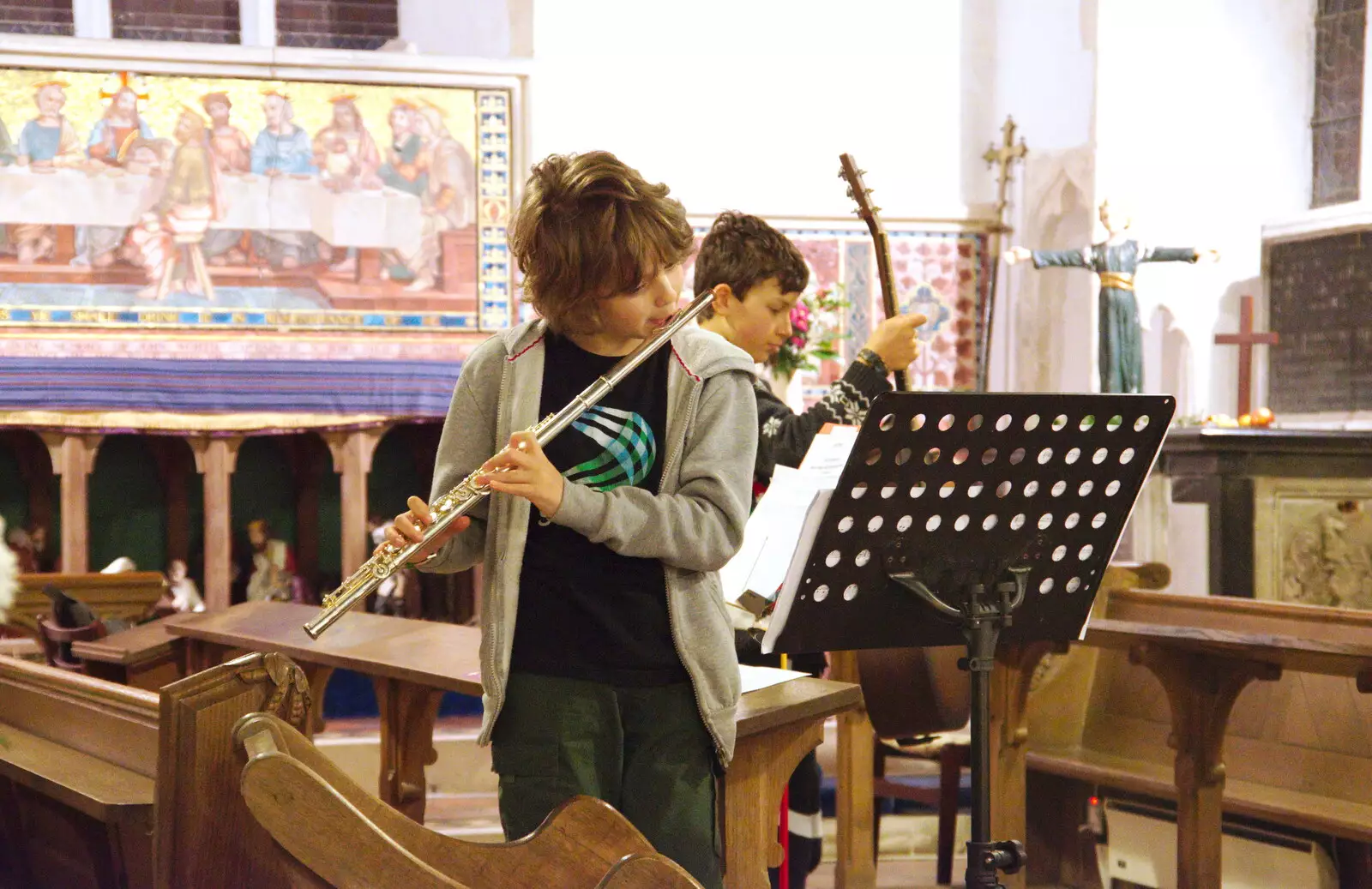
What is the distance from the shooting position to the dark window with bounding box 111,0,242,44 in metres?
8.57

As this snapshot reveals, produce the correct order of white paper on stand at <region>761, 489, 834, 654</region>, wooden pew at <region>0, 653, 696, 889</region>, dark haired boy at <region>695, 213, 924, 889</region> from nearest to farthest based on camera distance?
1. wooden pew at <region>0, 653, 696, 889</region>
2. white paper on stand at <region>761, 489, 834, 654</region>
3. dark haired boy at <region>695, 213, 924, 889</region>

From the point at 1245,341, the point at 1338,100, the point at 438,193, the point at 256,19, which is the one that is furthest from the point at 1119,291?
the point at 256,19

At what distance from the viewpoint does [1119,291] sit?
696cm

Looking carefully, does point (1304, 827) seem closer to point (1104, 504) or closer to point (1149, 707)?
point (1149, 707)

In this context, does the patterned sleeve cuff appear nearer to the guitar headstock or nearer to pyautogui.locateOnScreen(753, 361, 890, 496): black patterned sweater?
pyautogui.locateOnScreen(753, 361, 890, 496): black patterned sweater

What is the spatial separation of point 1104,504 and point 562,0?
6549mm

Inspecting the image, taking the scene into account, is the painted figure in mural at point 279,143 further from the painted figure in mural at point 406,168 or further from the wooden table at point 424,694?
the wooden table at point 424,694

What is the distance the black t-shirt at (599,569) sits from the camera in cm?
191

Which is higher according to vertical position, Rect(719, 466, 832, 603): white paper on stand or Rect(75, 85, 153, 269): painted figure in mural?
Rect(75, 85, 153, 269): painted figure in mural

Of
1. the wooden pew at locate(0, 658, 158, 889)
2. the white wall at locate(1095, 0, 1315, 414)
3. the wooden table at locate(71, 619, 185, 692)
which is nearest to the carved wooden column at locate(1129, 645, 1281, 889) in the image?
the wooden pew at locate(0, 658, 158, 889)

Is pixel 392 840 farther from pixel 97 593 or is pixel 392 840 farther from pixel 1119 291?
pixel 1119 291

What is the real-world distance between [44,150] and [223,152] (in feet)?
2.53

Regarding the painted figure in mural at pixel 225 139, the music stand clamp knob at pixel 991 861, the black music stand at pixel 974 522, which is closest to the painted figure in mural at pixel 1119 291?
the painted figure in mural at pixel 225 139

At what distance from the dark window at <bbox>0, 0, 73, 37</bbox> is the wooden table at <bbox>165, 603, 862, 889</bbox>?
558 cm
